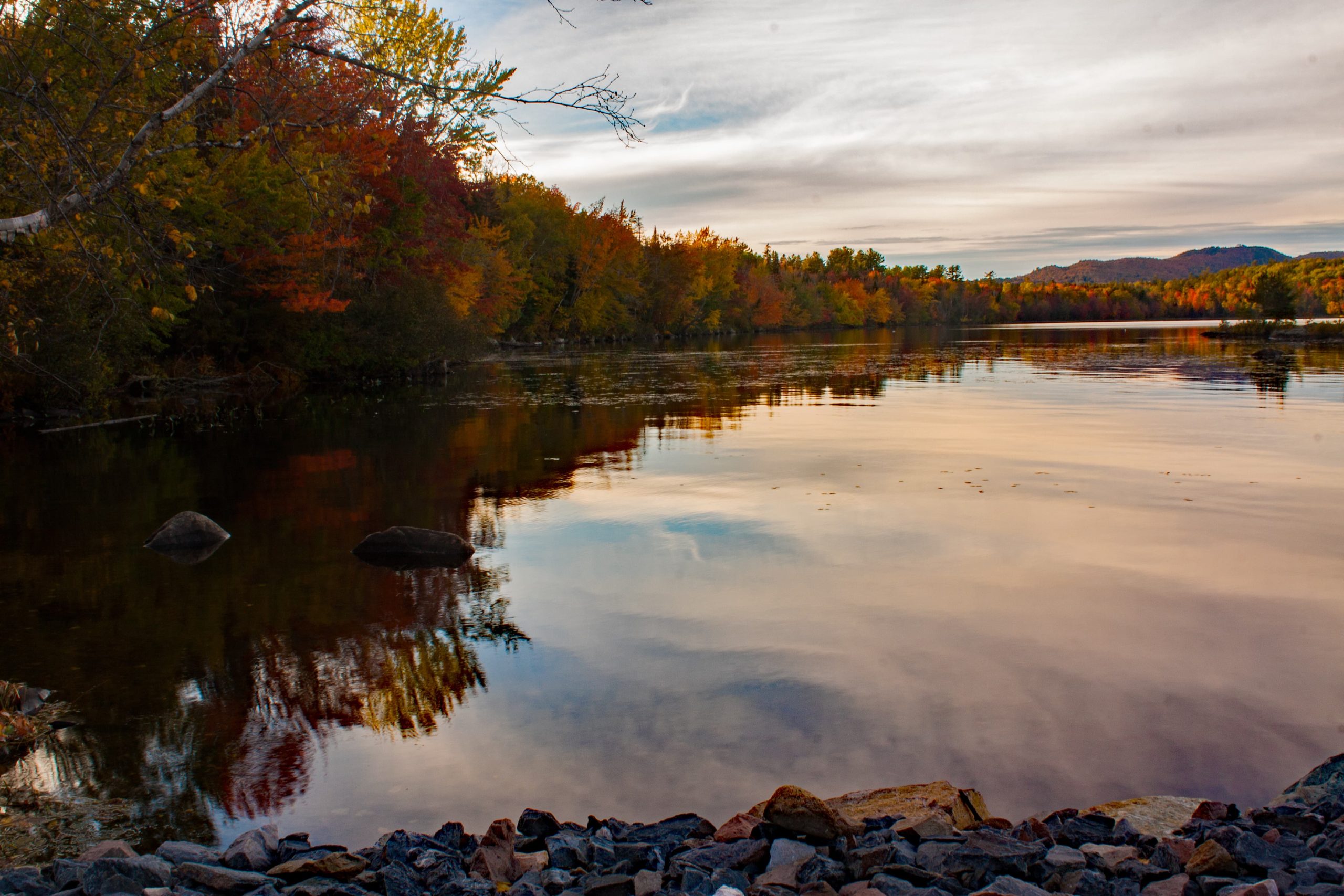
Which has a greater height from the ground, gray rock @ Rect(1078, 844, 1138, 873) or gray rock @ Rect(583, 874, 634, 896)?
gray rock @ Rect(583, 874, 634, 896)

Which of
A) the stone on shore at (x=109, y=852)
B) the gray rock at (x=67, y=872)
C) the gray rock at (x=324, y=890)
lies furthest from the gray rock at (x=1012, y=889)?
the gray rock at (x=67, y=872)

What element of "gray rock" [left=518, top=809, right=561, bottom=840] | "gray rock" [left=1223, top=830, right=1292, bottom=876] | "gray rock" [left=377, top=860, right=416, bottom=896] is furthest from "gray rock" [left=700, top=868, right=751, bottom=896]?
"gray rock" [left=1223, top=830, right=1292, bottom=876]

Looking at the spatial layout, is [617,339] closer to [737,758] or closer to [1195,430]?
[1195,430]

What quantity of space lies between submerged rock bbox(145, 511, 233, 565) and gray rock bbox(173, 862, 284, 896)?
8198 millimetres

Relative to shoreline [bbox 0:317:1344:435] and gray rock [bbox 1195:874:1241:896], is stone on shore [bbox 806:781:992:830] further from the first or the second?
shoreline [bbox 0:317:1344:435]

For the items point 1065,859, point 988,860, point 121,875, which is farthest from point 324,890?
point 1065,859

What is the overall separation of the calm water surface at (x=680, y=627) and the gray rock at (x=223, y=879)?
1.15 meters

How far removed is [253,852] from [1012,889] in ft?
11.7

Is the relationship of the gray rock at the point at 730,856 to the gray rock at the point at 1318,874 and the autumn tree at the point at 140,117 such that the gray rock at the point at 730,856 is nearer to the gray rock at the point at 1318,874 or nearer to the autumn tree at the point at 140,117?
the gray rock at the point at 1318,874

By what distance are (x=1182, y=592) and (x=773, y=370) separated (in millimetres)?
37062

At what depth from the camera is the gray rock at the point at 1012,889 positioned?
13.6ft

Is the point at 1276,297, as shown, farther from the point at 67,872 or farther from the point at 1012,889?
the point at 67,872

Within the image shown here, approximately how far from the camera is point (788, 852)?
4.68 meters

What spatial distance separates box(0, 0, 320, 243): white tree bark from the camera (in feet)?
21.4
